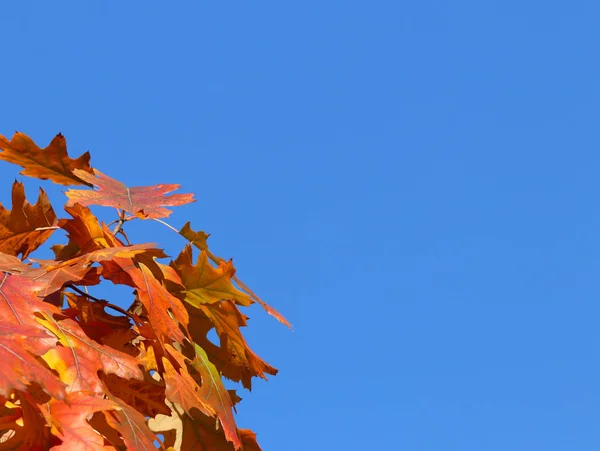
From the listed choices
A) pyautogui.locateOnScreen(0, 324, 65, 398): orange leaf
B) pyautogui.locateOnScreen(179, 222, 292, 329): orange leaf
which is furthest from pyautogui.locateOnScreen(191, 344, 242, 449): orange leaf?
pyautogui.locateOnScreen(0, 324, 65, 398): orange leaf

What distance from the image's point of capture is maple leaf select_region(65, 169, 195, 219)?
1.45 metres

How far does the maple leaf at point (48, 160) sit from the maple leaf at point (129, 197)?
12 cm

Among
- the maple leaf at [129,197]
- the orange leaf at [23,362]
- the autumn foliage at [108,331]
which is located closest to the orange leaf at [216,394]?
the autumn foliage at [108,331]

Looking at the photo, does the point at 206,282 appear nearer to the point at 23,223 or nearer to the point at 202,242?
the point at 202,242

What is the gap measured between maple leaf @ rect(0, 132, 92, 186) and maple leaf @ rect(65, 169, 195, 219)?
12 centimetres

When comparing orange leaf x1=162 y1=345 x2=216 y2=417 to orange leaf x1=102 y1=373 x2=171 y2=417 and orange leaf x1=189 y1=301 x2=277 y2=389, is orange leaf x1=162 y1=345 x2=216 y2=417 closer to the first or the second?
orange leaf x1=102 y1=373 x2=171 y2=417

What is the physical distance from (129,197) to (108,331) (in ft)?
0.87

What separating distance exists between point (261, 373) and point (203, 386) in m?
0.21

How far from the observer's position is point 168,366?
1343 mm

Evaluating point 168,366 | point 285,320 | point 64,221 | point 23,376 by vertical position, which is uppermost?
point 285,320

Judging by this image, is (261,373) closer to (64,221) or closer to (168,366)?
(168,366)

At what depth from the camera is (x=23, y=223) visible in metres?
1.59

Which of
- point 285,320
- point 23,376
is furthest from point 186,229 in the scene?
point 23,376

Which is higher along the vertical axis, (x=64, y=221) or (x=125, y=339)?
(x=64, y=221)
